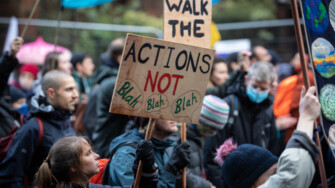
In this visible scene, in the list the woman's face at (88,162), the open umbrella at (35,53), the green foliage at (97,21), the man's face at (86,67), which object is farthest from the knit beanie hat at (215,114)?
the green foliage at (97,21)

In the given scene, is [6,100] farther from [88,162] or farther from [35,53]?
[35,53]

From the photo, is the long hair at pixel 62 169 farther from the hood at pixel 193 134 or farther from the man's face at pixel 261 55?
the man's face at pixel 261 55

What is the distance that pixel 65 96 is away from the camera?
4594mm

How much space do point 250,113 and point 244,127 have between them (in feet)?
0.67

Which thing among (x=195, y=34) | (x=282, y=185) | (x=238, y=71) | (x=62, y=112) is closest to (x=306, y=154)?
(x=282, y=185)

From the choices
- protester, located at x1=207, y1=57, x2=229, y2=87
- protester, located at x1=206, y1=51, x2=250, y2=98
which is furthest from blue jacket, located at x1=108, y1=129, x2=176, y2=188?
protester, located at x1=207, y1=57, x2=229, y2=87

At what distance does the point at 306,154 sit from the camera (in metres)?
2.72

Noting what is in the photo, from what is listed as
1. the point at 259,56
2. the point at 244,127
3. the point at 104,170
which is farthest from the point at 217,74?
the point at 104,170

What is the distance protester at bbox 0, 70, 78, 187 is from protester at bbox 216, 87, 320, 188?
1.67 m

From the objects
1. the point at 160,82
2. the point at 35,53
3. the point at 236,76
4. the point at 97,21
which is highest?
the point at 97,21

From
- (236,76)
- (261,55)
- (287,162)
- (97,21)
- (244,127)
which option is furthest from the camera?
(97,21)

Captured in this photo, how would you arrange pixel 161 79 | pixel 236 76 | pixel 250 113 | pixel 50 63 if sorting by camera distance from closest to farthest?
pixel 161 79, pixel 250 113, pixel 236 76, pixel 50 63

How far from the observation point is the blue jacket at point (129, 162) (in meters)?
3.37

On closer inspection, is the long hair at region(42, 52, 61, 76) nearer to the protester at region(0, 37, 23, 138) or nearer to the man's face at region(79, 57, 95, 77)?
the protester at region(0, 37, 23, 138)
